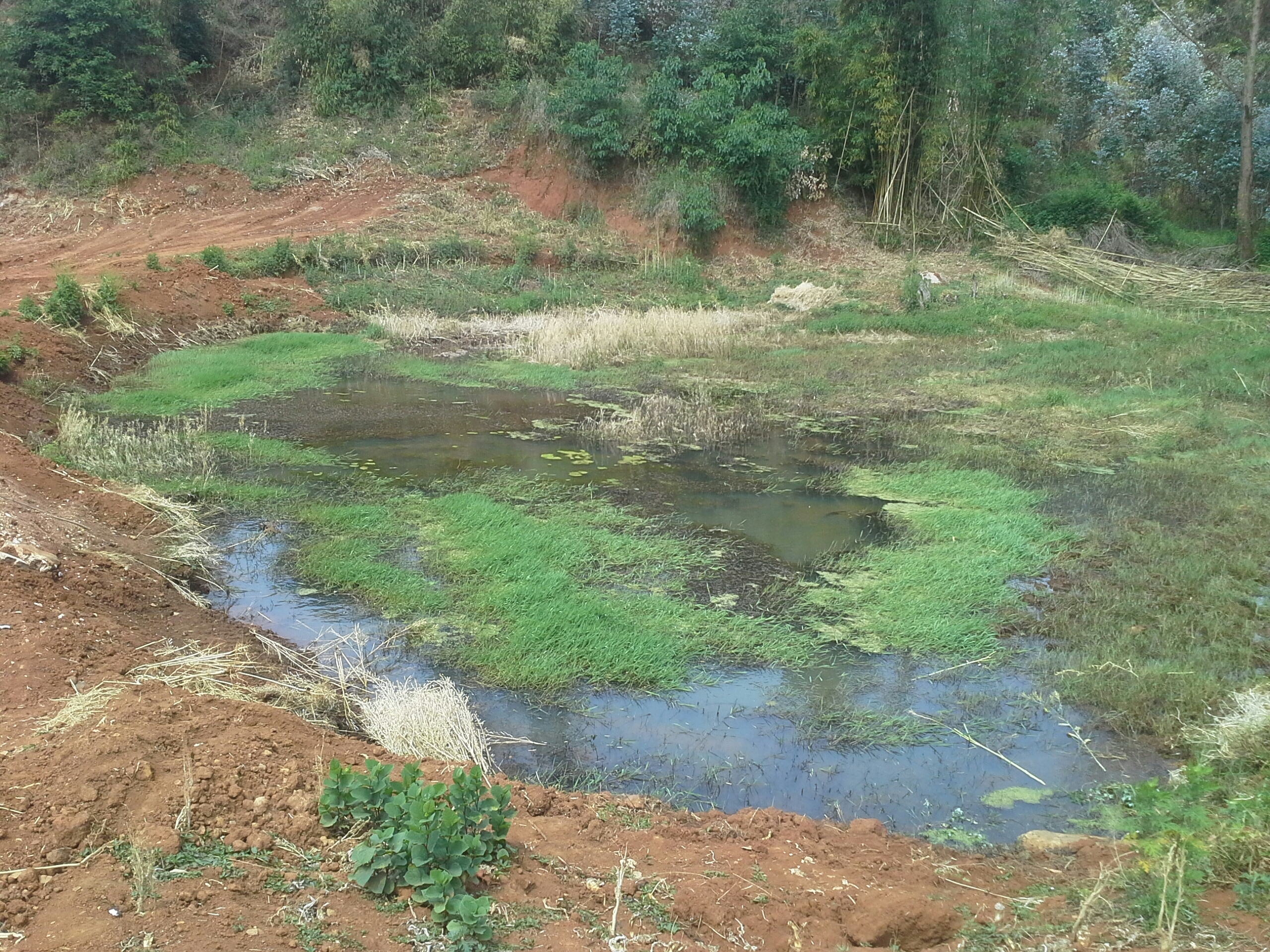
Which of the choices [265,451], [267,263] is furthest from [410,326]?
[265,451]

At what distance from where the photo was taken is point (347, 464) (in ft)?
34.5

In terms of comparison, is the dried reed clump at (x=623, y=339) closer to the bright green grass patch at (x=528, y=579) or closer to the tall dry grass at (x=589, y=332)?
the tall dry grass at (x=589, y=332)

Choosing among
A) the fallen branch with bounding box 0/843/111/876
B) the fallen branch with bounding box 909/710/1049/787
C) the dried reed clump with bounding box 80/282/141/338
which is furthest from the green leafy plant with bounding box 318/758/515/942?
the dried reed clump with bounding box 80/282/141/338

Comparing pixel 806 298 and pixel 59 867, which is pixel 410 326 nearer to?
pixel 806 298

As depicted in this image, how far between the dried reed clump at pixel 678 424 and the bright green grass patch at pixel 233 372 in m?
4.54

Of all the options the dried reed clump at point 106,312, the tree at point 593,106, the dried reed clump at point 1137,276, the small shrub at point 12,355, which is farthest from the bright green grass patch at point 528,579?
the tree at point 593,106

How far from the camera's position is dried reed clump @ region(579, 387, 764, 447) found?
11547mm

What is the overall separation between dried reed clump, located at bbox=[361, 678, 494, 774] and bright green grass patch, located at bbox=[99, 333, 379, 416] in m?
7.90

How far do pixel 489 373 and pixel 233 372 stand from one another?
11.4ft

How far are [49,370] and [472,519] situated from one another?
7479 millimetres

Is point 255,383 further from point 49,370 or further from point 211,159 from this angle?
point 211,159

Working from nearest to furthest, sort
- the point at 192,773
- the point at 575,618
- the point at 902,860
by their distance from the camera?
the point at 192,773
the point at 902,860
the point at 575,618

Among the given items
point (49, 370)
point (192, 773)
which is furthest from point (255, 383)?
point (192, 773)

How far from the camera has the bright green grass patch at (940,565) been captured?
6957 mm
